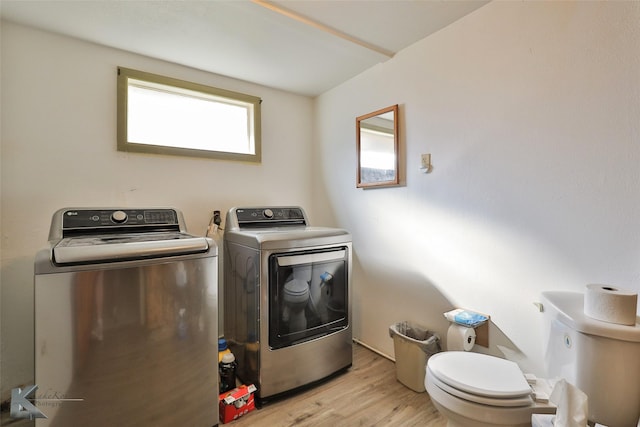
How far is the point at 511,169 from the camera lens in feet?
5.01

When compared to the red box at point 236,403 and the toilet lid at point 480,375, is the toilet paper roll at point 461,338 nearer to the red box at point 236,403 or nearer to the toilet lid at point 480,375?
the toilet lid at point 480,375

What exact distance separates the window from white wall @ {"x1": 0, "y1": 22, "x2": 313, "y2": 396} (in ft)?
0.22

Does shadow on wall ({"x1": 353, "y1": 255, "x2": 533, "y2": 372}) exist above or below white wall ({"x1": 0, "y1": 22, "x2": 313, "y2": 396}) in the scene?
below

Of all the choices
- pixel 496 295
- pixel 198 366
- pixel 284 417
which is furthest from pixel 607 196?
pixel 198 366

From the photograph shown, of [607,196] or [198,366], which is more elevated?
[607,196]

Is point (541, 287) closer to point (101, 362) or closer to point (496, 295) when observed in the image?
point (496, 295)

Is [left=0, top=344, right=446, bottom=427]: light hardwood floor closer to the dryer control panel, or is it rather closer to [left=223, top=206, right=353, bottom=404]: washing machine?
[left=223, top=206, right=353, bottom=404]: washing machine

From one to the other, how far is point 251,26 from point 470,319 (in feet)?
7.06

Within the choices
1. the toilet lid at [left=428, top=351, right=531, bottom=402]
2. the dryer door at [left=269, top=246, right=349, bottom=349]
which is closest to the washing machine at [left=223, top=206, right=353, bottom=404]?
the dryer door at [left=269, top=246, right=349, bottom=349]

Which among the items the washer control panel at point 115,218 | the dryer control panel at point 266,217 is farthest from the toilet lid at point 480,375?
the washer control panel at point 115,218

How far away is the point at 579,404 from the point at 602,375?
0.18 m

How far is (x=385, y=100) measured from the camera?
220 cm

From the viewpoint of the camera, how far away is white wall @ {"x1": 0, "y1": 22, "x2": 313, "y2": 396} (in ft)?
5.57

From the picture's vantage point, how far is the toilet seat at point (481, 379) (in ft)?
3.46
